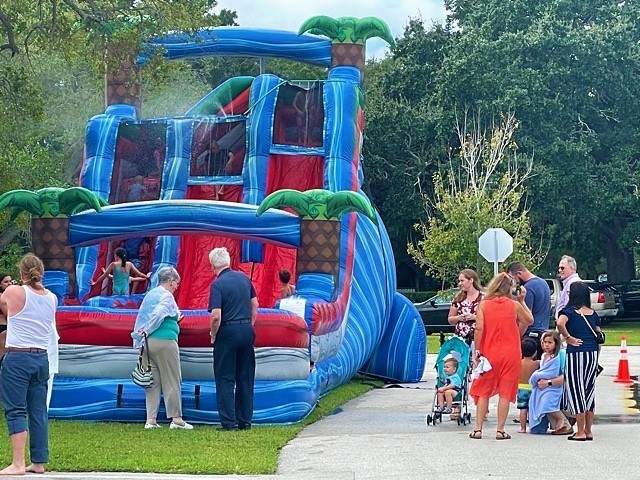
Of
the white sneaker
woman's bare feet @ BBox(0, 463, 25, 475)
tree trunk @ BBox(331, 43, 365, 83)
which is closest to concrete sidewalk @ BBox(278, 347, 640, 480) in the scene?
the white sneaker

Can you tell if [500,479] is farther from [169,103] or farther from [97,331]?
[169,103]

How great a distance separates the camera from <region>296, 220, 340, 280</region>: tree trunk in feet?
45.3

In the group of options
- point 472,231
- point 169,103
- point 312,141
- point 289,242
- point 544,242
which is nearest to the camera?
point 289,242

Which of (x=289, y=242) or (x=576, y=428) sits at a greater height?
(x=289, y=242)

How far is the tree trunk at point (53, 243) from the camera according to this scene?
548 inches

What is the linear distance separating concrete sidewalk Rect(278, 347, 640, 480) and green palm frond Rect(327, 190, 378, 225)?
2337 mm

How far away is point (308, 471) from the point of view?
29.9ft

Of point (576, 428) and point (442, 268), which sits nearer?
point (576, 428)

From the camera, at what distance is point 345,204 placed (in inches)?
531

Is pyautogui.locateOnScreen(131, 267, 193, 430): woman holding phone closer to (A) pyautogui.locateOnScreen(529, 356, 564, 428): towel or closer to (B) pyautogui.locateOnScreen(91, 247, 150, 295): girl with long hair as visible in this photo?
(A) pyautogui.locateOnScreen(529, 356, 564, 428): towel

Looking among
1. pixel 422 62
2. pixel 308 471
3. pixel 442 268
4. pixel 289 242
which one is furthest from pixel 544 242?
pixel 308 471

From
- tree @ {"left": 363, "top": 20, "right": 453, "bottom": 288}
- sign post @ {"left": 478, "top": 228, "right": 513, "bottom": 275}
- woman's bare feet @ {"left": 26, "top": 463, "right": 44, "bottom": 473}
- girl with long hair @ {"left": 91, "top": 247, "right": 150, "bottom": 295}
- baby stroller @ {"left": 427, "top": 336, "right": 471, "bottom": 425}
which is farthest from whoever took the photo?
tree @ {"left": 363, "top": 20, "right": 453, "bottom": 288}

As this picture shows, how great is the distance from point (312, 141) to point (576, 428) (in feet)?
22.9

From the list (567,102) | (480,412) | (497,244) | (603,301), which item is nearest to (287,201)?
(480,412)
